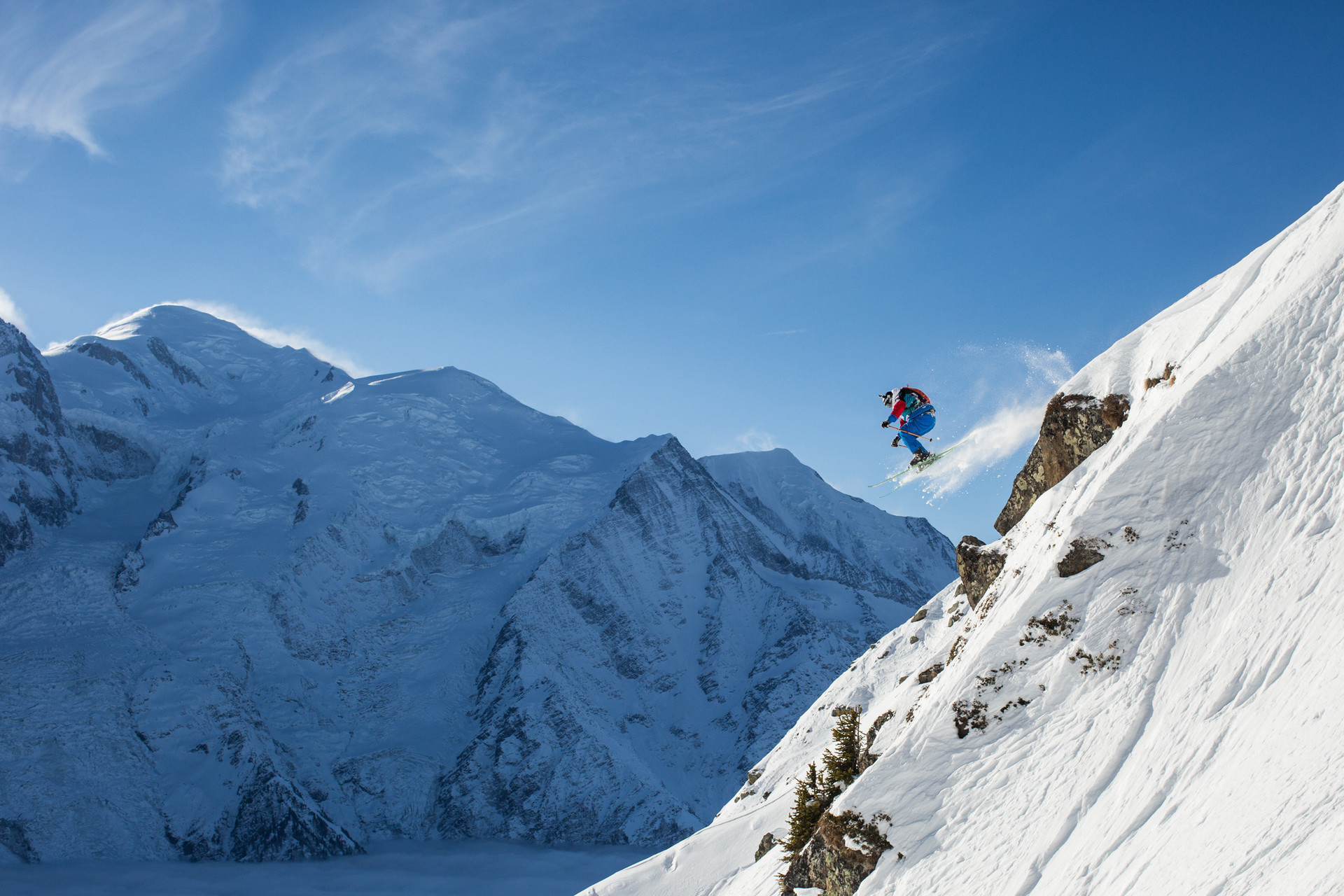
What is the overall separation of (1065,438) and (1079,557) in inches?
246

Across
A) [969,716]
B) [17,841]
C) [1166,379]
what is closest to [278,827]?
[17,841]

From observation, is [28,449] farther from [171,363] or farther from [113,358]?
[171,363]

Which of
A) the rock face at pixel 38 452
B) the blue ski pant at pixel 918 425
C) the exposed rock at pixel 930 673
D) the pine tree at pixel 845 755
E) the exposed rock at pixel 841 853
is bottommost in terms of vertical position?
the exposed rock at pixel 841 853

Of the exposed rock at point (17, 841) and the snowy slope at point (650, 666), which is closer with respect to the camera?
the exposed rock at point (17, 841)

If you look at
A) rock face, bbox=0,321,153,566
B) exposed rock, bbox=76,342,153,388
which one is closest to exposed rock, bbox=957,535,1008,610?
rock face, bbox=0,321,153,566

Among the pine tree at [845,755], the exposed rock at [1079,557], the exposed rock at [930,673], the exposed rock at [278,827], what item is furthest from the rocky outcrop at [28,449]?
the exposed rock at [1079,557]

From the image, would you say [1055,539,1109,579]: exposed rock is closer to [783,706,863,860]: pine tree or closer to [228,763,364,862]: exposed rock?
[783,706,863,860]: pine tree

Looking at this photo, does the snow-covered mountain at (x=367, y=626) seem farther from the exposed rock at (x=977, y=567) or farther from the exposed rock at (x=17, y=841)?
the exposed rock at (x=977, y=567)

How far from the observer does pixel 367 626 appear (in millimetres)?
126125

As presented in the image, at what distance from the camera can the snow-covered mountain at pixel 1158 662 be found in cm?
1160

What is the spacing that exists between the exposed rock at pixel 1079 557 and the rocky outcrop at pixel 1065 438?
489 centimetres

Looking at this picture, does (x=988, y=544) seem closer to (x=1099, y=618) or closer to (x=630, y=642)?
(x=1099, y=618)

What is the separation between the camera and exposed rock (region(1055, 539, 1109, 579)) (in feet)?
59.8

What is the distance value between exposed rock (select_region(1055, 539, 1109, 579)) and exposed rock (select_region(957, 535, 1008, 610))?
174 inches
